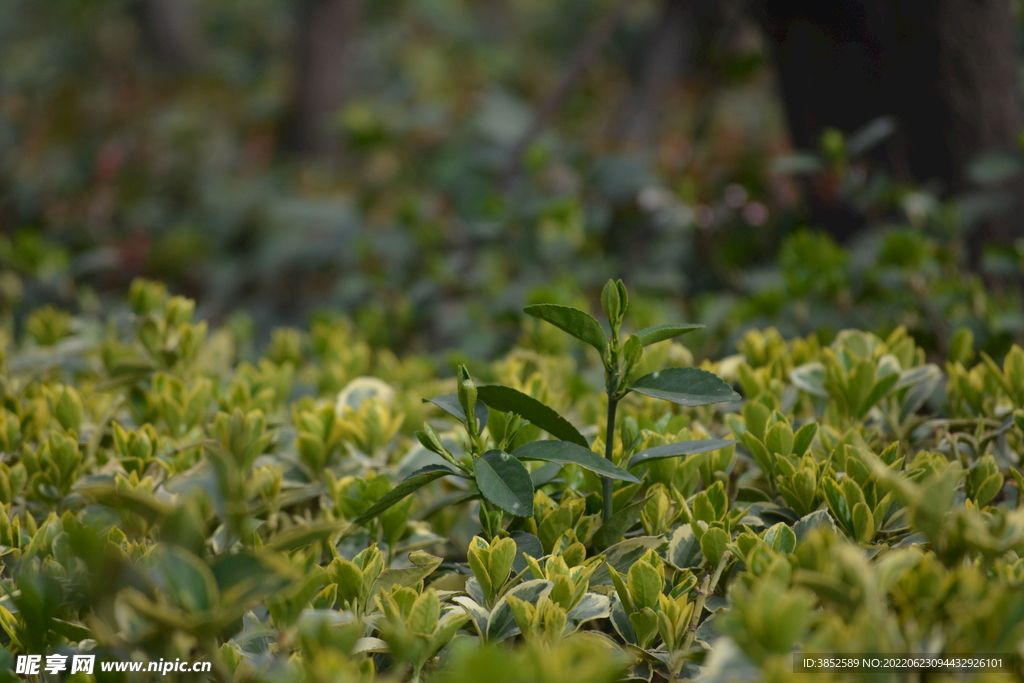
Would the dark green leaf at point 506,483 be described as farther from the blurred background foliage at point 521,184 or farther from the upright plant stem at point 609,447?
the blurred background foliage at point 521,184

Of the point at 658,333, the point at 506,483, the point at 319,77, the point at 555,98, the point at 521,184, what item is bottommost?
the point at 506,483

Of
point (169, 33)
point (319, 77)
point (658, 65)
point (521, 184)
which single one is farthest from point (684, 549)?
point (169, 33)

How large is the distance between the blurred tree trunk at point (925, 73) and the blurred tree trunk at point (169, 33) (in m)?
4.26

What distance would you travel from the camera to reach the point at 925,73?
209 centimetres

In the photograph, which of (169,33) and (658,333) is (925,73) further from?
(169,33)

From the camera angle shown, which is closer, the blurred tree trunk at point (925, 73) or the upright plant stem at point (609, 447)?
the upright plant stem at point (609, 447)

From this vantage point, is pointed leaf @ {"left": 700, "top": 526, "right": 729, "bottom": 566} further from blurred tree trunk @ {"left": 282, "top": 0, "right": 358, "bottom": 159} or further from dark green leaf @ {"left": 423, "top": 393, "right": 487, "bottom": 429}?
blurred tree trunk @ {"left": 282, "top": 0, "right": 358, "bottom": 159}

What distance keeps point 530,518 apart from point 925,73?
182 cm

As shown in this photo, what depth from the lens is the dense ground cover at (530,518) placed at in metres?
0.62

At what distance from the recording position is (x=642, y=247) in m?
2.75

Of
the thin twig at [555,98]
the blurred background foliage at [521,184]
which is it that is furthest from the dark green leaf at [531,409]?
the thin twig at [555,98]

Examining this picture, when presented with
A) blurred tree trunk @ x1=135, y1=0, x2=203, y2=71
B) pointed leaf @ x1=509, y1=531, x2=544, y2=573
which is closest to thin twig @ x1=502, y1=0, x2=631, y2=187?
pointed leaf @ x1=509, y1=531, x2=544, y2=573

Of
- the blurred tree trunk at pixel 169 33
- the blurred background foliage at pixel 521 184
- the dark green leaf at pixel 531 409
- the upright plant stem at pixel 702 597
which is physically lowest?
the upright plant stem at pixel 702 597

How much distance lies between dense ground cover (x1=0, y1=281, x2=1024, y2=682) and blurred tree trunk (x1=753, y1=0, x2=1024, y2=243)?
3.56 ft
